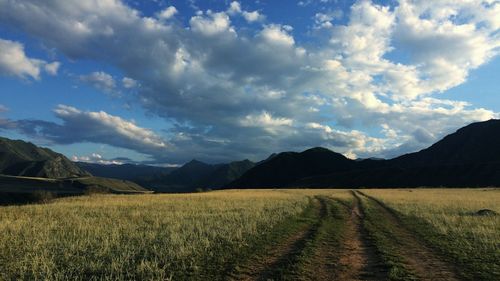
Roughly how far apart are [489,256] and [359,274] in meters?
6.50

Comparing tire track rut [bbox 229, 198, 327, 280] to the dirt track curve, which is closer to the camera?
tire track rut [bbox 229, 198, 327, 280]

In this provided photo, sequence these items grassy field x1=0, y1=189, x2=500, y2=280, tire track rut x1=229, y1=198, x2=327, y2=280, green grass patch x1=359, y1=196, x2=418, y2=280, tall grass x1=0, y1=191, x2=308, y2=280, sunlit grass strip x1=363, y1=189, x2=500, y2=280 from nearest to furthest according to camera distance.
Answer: tire track rut x1=229, y1=198, x2=327, y2=280 → tall grass x1=0, y1=191, x2=308, y2=280 → grassy field x1=0, y1=189, x2=500, y2=280 → green grass patch x1=359, y1=196, x2=418, y2=280 → sunlit grass strip x1=363, y1=189, x2=500, y2=280

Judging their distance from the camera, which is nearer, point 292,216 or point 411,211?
point 292,216

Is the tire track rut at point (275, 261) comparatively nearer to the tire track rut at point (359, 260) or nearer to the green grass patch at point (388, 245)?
the tire track rut at point (359, 260)

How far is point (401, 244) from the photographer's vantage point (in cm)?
1816

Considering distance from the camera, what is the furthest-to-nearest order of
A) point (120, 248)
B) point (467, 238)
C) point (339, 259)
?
point (467, 238) → point (120, 248) → point (339, 259)

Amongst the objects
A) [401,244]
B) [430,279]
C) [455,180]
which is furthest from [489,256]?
[455,180]

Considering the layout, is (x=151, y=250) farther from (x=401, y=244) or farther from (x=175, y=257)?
(x=401, y=244)

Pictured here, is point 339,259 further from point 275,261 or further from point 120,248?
point 120,248

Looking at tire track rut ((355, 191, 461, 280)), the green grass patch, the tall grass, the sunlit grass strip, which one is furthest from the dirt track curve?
the tall grass


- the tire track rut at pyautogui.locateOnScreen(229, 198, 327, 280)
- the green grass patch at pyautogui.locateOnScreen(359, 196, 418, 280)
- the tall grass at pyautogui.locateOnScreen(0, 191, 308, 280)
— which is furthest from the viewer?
the green grass patch at pyautogui.locateOnScreen(359, 196, 418, 280)

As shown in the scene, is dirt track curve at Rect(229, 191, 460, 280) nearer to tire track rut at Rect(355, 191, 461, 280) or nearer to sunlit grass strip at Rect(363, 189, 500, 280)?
tire track rut at Rect(355, 191, 461, 280)

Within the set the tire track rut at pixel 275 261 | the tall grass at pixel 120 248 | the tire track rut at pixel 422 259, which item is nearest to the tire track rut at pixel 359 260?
the tire track rut at pixel 422 259

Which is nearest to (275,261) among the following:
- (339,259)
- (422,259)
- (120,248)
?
(339,259)
